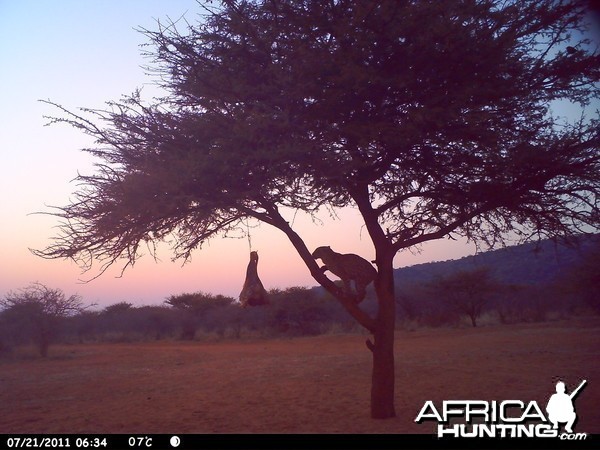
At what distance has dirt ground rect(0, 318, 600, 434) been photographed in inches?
466

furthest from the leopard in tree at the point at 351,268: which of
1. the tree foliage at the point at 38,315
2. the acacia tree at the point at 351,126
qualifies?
the tree foliage at the point at 38,315

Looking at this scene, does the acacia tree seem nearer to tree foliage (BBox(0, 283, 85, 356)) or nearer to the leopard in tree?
the leopard in tree

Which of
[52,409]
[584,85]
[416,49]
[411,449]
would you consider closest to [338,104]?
[416,49]

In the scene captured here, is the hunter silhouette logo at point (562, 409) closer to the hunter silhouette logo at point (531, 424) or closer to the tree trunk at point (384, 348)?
the hunter silhouette logo at point (531, 424)

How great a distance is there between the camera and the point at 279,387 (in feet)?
55.5

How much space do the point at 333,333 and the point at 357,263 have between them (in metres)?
34.5

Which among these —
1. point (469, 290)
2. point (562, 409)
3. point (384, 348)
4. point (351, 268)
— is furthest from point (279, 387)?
point (469, 290)

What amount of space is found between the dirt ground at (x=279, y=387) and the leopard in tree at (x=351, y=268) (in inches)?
88.2

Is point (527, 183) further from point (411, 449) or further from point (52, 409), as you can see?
point (52, 409)

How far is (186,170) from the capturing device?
9625mm

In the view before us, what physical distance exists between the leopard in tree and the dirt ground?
2239 mm

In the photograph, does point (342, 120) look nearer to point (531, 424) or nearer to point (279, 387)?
point (531, 424)

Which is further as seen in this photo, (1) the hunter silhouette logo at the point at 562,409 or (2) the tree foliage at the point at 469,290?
(2) the tree foliage at the point at 469,290

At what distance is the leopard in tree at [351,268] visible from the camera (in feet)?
35.4
